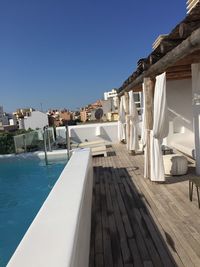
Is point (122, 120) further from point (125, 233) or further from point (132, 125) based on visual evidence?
point (125, 233)

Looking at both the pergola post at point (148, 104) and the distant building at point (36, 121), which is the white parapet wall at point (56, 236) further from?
the distant building at point (36, 121)

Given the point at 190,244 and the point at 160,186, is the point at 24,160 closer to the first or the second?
the point at 160,186

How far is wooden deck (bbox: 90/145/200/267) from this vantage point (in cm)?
334

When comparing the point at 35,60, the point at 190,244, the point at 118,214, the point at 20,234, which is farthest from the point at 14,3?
the point at 35,60

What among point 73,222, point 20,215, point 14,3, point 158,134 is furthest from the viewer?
point 14,3

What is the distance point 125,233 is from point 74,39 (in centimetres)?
2027

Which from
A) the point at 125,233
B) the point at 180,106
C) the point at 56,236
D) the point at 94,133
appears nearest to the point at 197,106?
the point at 125,233

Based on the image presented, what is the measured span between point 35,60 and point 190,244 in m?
27.3

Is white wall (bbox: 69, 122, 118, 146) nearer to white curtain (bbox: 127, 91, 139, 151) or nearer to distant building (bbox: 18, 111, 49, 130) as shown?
white curtain (bbox: 127, 91, 139, 151)

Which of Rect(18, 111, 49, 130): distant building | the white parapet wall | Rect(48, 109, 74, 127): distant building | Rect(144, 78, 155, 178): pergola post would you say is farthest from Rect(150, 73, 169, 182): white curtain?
Rect(18, 111, 49, 130): distant building

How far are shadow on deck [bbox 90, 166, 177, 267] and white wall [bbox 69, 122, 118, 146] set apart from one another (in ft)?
29.7

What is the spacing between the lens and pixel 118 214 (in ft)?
15.5

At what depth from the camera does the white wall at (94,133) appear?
15273mm

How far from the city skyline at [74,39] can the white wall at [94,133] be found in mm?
2920
